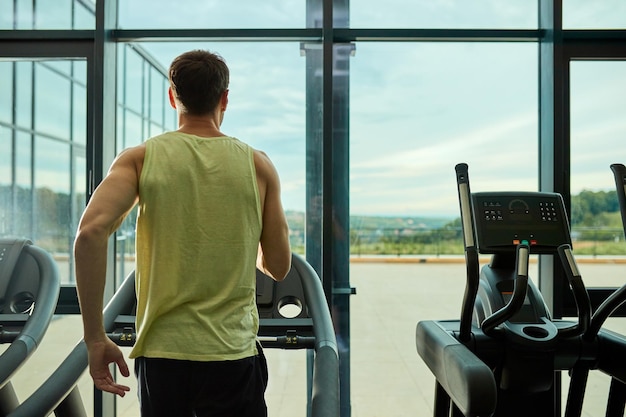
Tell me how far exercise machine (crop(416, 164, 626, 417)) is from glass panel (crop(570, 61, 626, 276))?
92 cm

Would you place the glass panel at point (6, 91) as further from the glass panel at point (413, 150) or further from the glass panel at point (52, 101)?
the glass panel at point (413, 150)

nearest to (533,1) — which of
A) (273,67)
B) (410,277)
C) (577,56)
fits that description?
(577,56)

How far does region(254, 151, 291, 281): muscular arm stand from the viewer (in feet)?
4.57

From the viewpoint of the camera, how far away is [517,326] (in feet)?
6.69

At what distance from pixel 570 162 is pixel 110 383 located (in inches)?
95.8

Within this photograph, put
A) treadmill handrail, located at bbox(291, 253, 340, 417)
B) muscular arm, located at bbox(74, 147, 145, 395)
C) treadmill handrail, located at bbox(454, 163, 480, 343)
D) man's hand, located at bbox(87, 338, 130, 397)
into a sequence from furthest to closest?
1. treadmill handrail, located at bbox(454, 163, 480, 343)
2. treadmill handrail, located at bbox(291, 253, 340, 417)
3. man's hand, located at bbox(87, 338, 130, 397)
4. muscular arm, located at bbox(74, 147, 145, 395)

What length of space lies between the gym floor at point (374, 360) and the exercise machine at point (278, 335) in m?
0.78

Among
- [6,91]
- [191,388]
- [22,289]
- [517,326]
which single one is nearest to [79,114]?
[6,91]

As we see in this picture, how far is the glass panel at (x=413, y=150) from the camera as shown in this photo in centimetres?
296

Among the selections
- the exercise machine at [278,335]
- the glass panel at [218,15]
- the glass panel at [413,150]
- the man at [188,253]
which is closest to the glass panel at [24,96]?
the glass panel at [218,15]

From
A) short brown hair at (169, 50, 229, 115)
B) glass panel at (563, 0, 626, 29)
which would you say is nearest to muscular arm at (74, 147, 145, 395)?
short brown hair at (169, 50, 229, 115)

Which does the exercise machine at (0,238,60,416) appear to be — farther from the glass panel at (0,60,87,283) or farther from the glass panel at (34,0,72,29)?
the glass panel at (34,0,72,29)

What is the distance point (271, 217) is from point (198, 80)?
384mm

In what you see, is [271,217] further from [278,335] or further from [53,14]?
[53,14]
